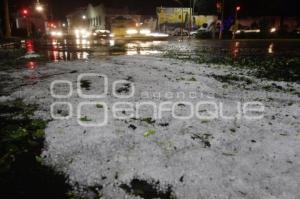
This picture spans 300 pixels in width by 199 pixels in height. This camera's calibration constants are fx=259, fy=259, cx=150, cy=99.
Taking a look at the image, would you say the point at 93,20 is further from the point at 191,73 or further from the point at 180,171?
the point at 180,171

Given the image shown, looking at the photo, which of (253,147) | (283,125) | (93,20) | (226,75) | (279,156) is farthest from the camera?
(93,20)

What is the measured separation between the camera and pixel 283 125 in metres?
3.97

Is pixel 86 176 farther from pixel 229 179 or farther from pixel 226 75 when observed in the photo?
pixel 226 75

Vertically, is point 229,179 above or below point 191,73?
below

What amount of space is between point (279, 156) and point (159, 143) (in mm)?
1454

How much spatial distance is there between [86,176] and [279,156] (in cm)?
223

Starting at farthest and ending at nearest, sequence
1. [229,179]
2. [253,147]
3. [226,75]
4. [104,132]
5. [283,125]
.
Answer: [226,75] → [283,125] → [104,132] → [253,147] → [229,179]

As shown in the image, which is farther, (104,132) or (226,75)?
(226,75)

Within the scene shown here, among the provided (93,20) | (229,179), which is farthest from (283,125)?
(93,20)

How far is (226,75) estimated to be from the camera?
7684 millimetres

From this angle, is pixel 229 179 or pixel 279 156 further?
pixel 279 156

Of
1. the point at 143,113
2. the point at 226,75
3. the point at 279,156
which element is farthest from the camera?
the point at 226,75

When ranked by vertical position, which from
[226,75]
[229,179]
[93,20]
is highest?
[93,20]

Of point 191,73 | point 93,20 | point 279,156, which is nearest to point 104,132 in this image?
point 279,156
